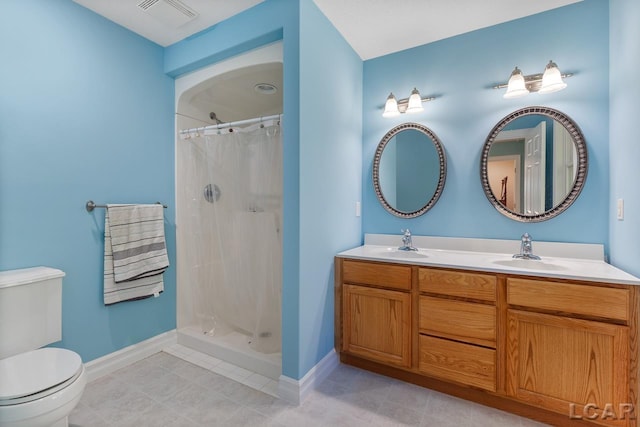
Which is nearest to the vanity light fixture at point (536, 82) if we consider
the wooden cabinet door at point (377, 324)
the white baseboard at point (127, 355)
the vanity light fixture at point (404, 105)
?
the vanity light fixture at point (404, 105)

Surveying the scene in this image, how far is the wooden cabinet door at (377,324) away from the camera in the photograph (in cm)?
183

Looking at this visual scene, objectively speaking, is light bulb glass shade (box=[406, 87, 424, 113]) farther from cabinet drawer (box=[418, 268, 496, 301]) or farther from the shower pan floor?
the shower pan floor

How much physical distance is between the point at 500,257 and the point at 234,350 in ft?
6.70

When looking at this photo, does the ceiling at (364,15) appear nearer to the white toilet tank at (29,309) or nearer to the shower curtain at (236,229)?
the shower curtain at (236,229)

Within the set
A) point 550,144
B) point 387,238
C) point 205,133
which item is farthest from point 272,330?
point 550,144

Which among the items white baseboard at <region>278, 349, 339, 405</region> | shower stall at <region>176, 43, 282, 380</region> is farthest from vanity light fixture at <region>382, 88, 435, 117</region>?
white baseboard at <region>278, 349, 339, 405</region>

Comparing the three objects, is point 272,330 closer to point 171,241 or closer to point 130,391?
point 130,391

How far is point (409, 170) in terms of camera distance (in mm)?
2361

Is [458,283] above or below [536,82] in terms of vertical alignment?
below

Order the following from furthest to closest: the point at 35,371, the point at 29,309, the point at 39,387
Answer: the point at 29,309 < the point at 35,371 < the point at 39,387

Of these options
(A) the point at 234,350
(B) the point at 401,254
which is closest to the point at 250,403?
(A) the point at 234,350

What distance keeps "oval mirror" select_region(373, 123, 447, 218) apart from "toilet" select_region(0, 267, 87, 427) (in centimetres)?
227

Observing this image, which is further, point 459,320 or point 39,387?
point 459,320

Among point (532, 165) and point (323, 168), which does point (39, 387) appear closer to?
point (323, 168)
